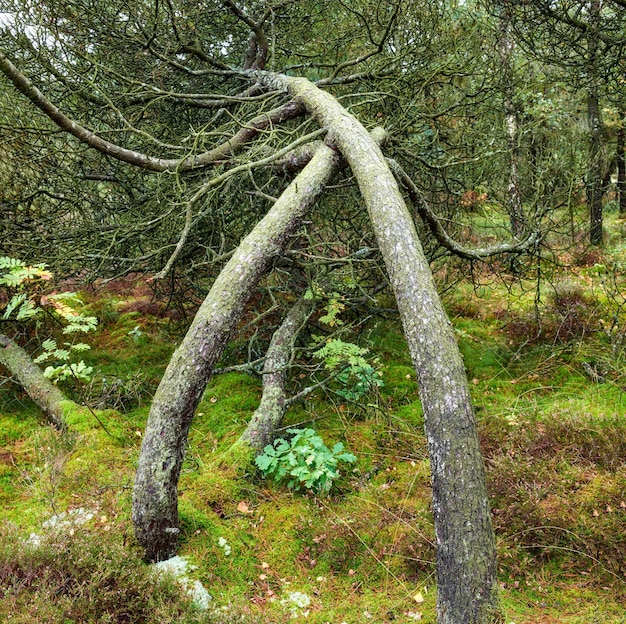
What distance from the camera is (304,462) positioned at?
4.31m

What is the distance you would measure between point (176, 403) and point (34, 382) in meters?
3.43

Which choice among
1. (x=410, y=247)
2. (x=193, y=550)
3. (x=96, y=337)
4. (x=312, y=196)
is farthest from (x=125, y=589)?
(x=96, y=337)

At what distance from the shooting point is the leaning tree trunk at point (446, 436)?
239 centimetres

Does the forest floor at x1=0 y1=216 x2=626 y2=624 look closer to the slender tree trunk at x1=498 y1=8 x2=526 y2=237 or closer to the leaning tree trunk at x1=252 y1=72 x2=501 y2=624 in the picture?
the leaning tree trunk at x1=252 y1=72 x2=501 y2=624

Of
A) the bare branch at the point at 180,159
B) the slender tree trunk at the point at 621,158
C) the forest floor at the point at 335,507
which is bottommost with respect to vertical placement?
the forest floor at the point at 335,507

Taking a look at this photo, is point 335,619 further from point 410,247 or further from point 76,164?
point 76,164

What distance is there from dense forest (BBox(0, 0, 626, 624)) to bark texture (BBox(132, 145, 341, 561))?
15mm

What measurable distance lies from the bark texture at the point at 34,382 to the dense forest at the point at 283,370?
3cm

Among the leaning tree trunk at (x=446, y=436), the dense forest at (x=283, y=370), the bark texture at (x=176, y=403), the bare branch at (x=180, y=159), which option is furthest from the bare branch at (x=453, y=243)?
the bark texture at (x=176, y=403)

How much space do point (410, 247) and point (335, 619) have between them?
95.4 inches

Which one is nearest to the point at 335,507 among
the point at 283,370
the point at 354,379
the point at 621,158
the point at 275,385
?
the point at 275,385

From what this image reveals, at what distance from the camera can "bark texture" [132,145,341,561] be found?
304 cm

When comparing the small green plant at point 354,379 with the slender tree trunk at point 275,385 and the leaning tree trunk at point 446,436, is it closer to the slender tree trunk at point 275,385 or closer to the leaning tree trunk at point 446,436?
the slender tree trunk at point 275,385

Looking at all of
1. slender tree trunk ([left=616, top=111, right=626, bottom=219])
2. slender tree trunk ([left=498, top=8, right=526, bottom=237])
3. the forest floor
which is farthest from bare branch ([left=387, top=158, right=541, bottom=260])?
slender tree trunk ([left=616, top=111, right=626, bottom=219])
